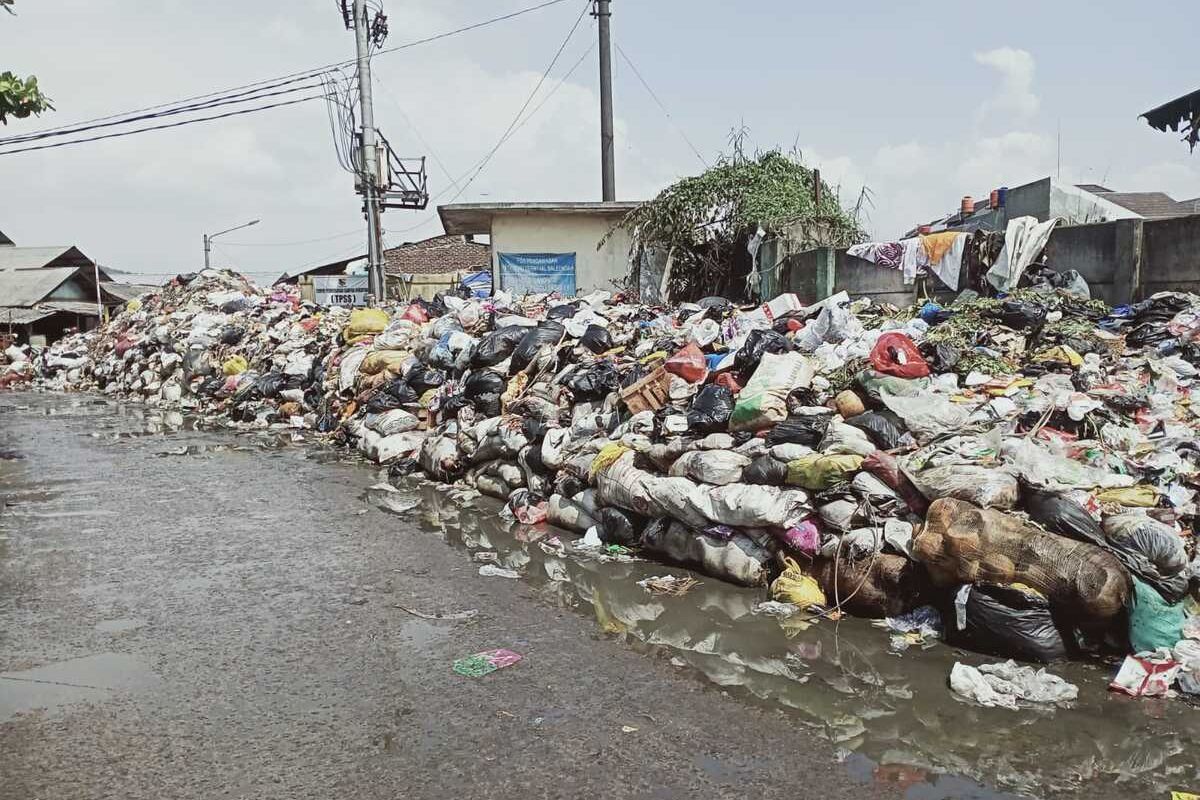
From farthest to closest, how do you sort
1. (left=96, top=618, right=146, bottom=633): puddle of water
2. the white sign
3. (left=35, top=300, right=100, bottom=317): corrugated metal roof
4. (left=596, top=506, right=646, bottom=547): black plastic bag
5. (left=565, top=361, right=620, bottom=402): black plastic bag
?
(left=35, top=300, right=100, bottom=317): corrugated metal roof, the white sign, (left=565, top=361, right=620, bottom=402): black plastic bag, (left=596, top=506, right=646, bottom=547): black plastic bag, (left=96, top=618, right=146, bottom=633): puddle of water

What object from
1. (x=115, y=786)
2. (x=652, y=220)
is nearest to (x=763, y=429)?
(x=115, y=786)

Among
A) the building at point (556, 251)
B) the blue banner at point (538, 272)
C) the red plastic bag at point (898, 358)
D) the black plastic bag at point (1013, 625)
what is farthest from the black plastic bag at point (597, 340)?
the blue banner at point (538, 272)

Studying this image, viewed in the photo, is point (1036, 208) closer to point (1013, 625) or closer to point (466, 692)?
point (1013, 625)

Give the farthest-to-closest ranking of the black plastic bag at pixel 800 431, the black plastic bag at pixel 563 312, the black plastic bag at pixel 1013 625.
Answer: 1. the black plastic bag at pixel 563 312
2. the black plastic bag at pixel 800 431
3. the black plastic bag at pixel 1013 625

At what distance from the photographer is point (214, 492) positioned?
7004 millimetres

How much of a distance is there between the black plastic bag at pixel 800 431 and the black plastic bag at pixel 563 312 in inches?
173

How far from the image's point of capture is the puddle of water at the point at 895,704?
2.67m

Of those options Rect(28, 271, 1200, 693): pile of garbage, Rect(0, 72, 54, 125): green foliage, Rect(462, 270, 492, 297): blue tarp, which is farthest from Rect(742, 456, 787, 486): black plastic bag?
Rect(462, 270, 492, 297): blue tarp

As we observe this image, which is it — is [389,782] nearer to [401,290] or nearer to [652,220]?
[652,220]

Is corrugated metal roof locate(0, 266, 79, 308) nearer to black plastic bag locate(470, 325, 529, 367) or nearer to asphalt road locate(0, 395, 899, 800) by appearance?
black plastic bag locate(470, 325, 529, 367)

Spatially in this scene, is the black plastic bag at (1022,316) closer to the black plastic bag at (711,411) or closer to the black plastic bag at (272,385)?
the black plastic bag at (711,411)

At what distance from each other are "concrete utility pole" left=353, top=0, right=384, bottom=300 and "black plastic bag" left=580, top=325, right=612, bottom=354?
912 centimetres

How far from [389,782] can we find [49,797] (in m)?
0.99

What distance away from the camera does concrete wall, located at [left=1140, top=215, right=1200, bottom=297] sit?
649 centimetres
